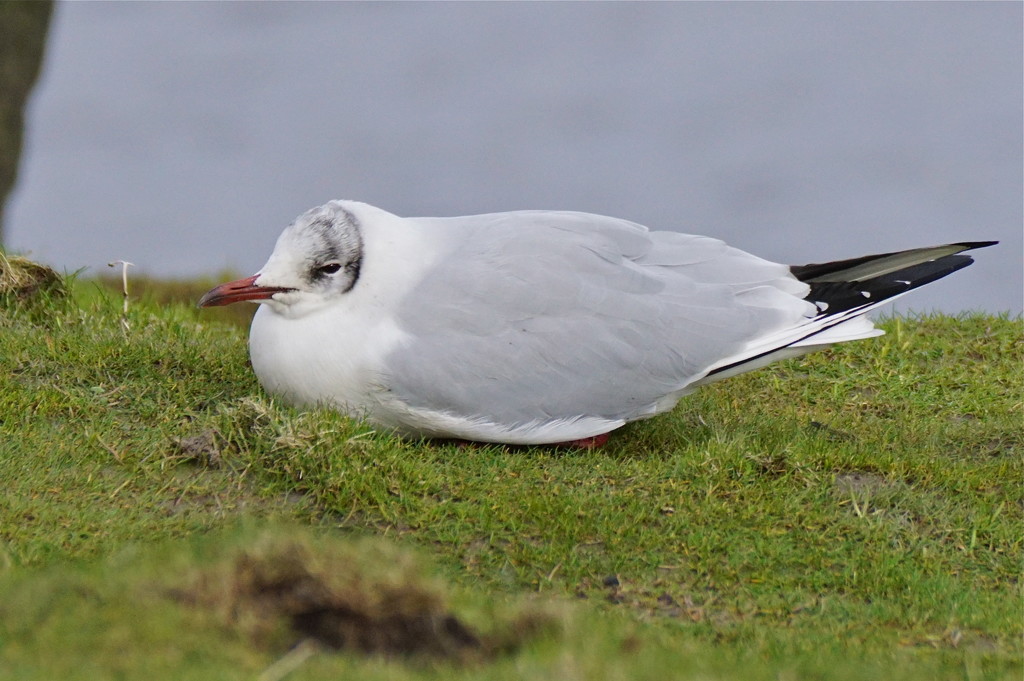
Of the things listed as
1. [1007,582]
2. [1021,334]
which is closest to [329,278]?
[1007,582]

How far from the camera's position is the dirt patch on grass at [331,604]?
3.71 meters

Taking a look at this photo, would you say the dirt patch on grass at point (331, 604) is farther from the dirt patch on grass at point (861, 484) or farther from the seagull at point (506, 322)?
the dirt patch on grass at point (861, 484)

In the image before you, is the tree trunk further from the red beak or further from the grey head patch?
the grey head patch

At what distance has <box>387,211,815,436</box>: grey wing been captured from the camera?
16.6 feet

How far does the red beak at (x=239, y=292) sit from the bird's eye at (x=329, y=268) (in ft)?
0.56

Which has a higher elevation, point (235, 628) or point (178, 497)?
point (178, 497)

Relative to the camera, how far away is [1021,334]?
7.13m

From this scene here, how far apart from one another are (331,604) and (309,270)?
187cm

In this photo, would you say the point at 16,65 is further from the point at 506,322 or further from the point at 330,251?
the point at 506,322

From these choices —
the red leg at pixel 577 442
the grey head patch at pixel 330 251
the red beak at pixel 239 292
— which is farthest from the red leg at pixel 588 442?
the red beak at pixel 239 292

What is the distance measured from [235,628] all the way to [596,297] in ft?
7.29

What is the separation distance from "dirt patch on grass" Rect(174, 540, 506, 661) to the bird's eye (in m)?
1.58

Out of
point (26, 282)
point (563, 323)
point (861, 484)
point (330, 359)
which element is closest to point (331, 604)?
point (330, 359)

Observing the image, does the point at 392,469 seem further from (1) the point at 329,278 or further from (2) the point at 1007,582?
(2) the point at 1007,582
